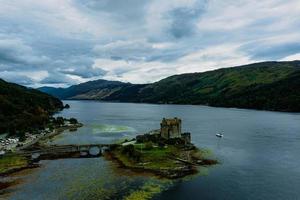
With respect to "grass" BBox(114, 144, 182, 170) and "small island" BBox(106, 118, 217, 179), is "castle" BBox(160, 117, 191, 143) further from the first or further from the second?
"grass" BBox(114, 144, 182, 170)

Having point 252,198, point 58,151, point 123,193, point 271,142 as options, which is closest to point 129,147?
point 58,151

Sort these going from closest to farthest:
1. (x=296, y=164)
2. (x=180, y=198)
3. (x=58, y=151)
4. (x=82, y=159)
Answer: (x=180, y=198) < (x=296, y=164) < (x=82, y=159) < (x=58, y=151)

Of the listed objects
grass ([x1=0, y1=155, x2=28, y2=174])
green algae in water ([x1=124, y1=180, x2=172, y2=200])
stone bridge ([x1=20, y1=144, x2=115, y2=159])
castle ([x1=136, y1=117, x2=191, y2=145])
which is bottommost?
green algae in water ([x1=124, y1=180, x2=172, y2=200])

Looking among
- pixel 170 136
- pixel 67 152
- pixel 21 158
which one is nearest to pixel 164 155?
pixel 170 136

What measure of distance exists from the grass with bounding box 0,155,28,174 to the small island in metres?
25.7

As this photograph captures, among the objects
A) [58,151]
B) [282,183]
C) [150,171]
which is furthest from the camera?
[58,151]

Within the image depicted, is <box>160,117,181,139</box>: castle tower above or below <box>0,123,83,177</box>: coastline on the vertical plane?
above

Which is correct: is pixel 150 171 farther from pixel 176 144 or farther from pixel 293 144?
pixel 293 144

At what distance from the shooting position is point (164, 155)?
98938 mm

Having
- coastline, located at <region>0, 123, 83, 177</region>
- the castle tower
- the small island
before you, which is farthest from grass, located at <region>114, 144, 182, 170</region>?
coastline, located at <region>0, 123, 83, 177</region>

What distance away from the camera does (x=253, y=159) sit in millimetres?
104500

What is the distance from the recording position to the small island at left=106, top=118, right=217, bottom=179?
87.1 m

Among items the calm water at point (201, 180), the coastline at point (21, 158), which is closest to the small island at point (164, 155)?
the calm water at point (201, 180)

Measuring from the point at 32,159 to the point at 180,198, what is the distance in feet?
180
